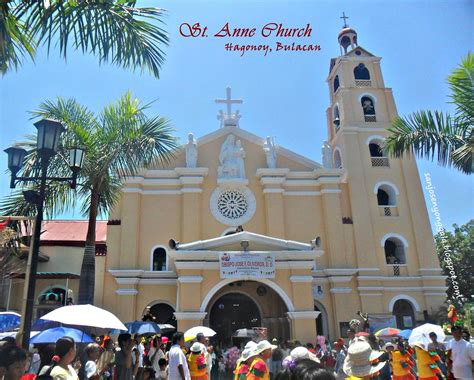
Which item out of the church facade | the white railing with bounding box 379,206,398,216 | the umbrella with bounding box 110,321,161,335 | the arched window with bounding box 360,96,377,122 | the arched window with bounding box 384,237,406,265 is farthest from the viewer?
the arched window with bounding box 360,96,377,122

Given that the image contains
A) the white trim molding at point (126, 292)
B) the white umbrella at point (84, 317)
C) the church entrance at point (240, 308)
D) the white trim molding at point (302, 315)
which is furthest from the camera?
the church entrance at point (240, 308)

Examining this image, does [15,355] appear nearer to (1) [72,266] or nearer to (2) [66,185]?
(2) [66,185]

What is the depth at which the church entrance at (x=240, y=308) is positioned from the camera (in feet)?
61.1

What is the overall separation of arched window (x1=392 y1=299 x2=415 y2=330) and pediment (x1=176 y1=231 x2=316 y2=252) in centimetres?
676

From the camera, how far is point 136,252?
63.6ft

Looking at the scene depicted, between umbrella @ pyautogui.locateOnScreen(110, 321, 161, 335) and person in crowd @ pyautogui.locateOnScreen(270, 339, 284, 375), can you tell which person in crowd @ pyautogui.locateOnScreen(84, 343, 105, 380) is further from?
person in crowd @ pyautogui.locateOnScreen(270, 339, 284, 375)

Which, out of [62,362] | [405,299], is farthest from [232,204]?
[62,362]

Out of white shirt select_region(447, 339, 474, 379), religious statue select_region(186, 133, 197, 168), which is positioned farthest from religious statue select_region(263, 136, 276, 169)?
white shirt select_region(447, 339, 474, 379)

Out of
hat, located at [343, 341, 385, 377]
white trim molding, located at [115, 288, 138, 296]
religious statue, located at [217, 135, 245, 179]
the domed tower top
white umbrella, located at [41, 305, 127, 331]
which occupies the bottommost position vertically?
hat, located at [343, 341, 385, 377]

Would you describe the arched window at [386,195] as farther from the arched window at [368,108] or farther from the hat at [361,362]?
the hat at [361,362]

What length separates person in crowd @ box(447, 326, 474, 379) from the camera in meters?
7.40

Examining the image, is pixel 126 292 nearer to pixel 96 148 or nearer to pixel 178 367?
pixel 96 148

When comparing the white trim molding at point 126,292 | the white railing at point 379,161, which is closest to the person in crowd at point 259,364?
the white trim molding at point 126,292

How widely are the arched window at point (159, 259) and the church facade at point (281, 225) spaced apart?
0.05 metres
